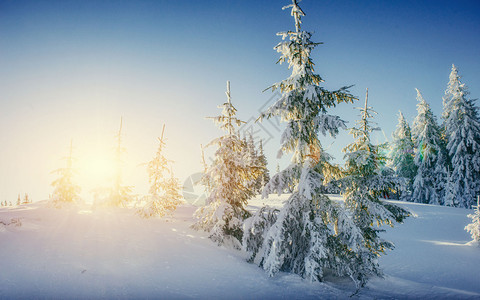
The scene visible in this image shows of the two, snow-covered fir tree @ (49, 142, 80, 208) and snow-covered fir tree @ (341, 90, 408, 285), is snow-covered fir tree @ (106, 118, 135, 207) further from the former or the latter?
snow-covered fir tree @ (341, 90, 408, 285)

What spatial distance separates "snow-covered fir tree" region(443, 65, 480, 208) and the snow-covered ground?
15.9m

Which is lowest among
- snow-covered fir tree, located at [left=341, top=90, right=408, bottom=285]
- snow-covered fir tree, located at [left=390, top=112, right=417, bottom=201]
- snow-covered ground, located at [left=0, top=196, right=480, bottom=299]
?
snow-covered ground, located at [left=0, top=196, right=480, bottom=299]

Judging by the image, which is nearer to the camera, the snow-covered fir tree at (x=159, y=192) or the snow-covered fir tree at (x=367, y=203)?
the snow-covered fir tree at (x=367, y=203)

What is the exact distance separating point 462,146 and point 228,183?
3283cm

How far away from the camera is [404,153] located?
3734 centimetres

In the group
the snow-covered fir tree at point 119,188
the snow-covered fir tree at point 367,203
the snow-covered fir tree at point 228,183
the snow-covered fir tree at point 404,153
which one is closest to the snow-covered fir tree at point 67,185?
the snow-covered fir tree at point 119,188

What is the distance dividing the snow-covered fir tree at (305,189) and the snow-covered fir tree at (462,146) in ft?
97.7

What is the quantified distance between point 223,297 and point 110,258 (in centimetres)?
586

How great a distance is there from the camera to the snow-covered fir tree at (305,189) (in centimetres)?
877

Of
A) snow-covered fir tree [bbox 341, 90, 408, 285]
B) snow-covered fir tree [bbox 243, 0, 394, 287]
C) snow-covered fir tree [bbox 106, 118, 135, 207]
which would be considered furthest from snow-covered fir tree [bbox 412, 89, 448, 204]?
snow-covered fir tree [bbox 106, 118, 135, 207]

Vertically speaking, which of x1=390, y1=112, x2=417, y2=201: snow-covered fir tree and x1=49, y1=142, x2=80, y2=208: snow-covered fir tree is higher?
x1=390, y1=112, x2=417, y2=201: snow-covered fir tree

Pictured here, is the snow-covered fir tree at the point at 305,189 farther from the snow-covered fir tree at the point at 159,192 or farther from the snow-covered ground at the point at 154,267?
the snow-covered fir tree at the point at 159,192

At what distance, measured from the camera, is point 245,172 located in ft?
47.4

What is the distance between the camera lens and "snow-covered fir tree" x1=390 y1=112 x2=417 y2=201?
1447 inches
